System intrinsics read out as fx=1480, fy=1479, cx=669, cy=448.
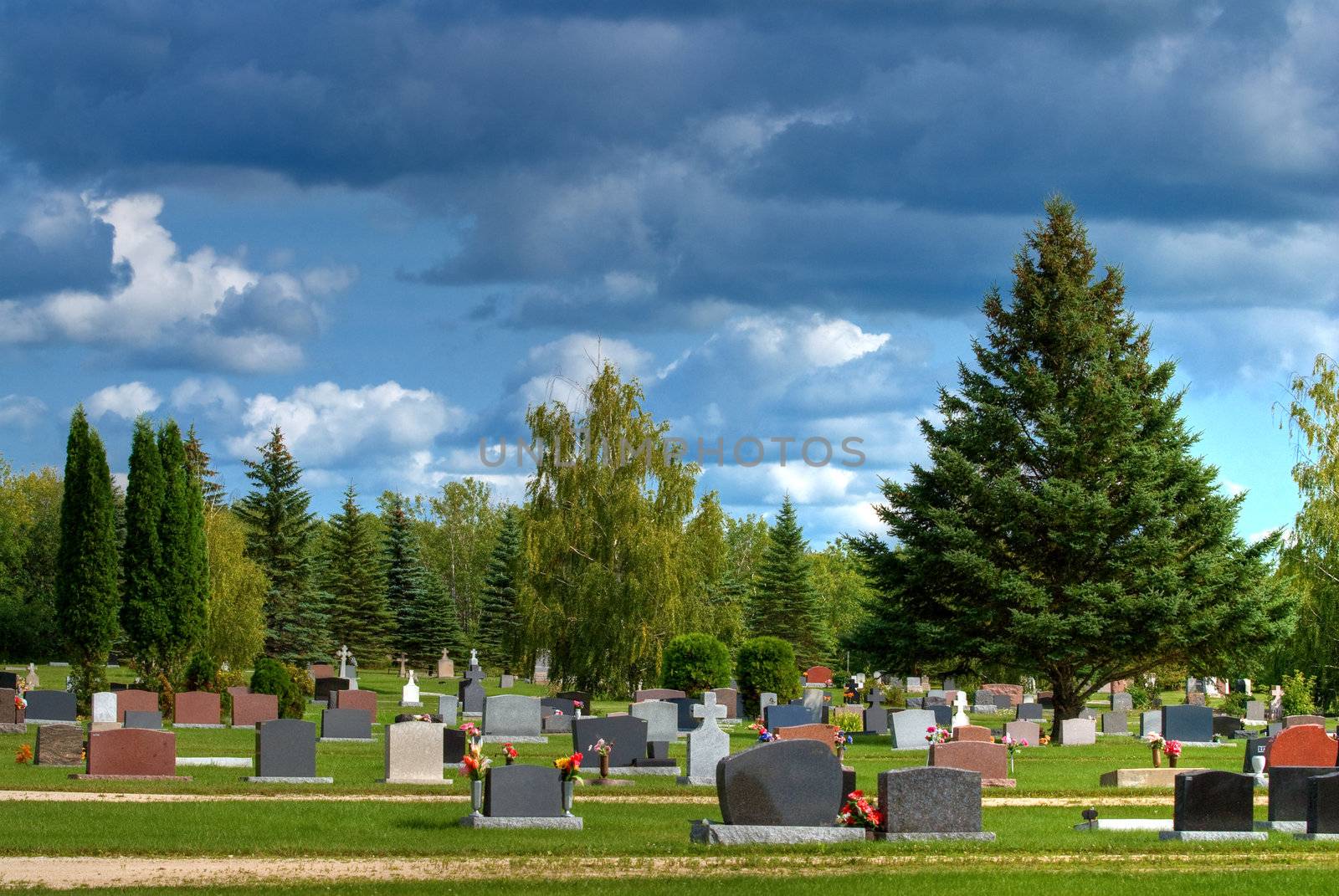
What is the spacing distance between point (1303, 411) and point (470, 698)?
90.3 feet

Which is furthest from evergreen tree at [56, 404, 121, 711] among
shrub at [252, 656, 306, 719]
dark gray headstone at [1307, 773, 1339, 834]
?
dark gray headstone at [1307, 773, 1339, 834]

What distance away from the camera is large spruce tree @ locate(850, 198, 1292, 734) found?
35.9 meters

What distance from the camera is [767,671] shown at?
4247cm

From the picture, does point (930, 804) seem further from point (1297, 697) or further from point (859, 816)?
point (1297, 697)

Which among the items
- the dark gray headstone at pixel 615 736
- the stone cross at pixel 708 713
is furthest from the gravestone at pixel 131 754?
the stone cross at pixel 708 713

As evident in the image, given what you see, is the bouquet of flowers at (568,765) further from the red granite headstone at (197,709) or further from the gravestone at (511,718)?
the red granite headstone at (197,709)

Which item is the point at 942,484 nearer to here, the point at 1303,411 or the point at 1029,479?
the point at 1029,479

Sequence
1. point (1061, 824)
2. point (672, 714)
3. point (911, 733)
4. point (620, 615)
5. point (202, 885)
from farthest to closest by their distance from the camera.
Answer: point (620, 615) < point (911, 733) < point (672, 714) < point (1061, 824) < point (202, 885)

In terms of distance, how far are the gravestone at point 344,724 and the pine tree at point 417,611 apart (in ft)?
137

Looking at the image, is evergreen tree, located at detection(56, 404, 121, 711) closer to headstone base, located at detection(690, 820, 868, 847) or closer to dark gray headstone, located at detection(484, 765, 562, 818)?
dark gray headstone, located at detection(484, 765, 562, 818)

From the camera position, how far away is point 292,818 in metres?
17.6

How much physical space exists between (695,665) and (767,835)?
27751 millimetres

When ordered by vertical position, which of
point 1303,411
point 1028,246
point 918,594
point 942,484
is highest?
point 1028,246

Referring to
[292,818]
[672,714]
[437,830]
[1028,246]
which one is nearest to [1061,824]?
[437,830]
